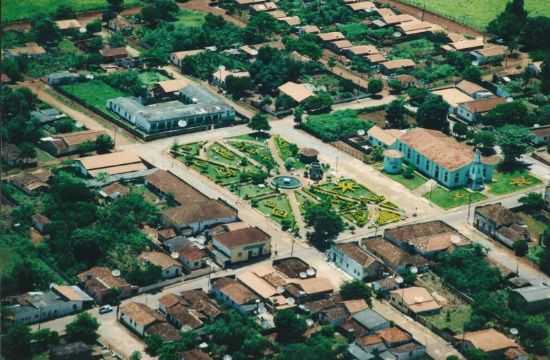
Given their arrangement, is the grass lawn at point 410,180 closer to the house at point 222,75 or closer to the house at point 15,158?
the house at point 222,75

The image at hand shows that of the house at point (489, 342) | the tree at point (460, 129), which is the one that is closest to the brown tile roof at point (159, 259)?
the house at point (489, 342)


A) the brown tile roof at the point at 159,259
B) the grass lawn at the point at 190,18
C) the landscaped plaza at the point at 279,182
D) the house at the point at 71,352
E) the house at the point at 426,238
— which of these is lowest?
the grass lawn at the point at 190,18

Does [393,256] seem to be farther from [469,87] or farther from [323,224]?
[469,87]

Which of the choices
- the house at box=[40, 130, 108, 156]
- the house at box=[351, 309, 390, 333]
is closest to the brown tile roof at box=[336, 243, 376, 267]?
the house at box=[351, 309, 390, 333]

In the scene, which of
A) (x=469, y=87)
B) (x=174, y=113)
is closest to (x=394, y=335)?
(x=174, y=113)

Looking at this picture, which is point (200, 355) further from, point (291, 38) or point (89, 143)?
point (291, 38)

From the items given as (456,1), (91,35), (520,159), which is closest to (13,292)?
(520,159)
